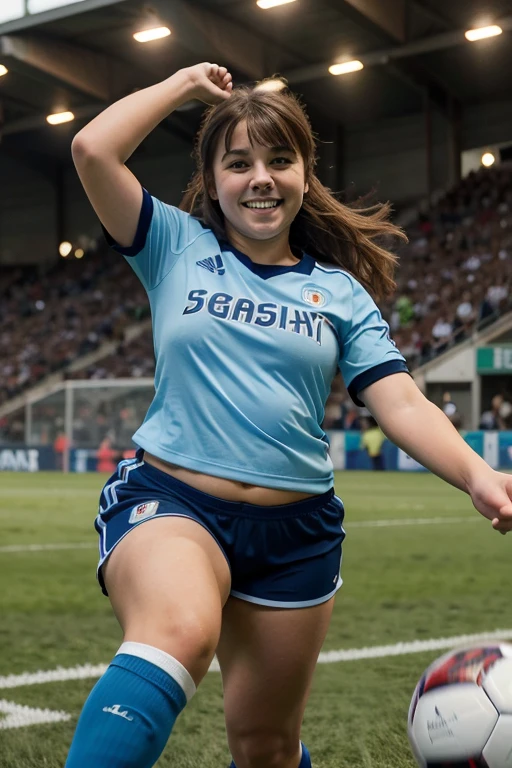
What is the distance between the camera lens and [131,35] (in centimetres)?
2512

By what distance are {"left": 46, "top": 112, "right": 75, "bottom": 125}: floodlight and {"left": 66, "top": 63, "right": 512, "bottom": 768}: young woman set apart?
1119 inches

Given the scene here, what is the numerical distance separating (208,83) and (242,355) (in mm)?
653

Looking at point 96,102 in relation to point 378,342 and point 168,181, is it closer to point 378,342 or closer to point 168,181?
point 168,181

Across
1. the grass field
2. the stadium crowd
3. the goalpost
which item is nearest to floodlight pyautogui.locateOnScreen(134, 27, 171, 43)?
the stadium crowd

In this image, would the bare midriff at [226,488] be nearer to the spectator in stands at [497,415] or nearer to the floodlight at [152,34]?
the spectator in stands at [497,415]

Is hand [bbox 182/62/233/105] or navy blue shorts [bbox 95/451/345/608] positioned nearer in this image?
navy blue shorts [bbox 95/451/345/608]

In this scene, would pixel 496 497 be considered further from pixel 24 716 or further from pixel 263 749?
pixel 24 716

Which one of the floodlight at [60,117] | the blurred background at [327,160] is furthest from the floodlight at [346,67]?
the floodlight at [60,117]

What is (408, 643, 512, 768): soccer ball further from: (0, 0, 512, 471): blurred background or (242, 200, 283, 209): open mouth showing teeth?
(0, 0, 512, 471): blurred background

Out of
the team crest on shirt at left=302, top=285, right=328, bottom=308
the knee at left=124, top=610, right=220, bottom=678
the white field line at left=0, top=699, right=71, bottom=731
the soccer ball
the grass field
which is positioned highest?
the team crest on shirt at left=302, top=285, right=328, bottom=308

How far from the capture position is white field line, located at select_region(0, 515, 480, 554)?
9244mm

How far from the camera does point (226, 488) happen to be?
2.42 metres

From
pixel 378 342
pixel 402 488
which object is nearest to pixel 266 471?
pixel 378 342

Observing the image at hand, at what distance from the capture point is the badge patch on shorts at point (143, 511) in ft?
7.66
